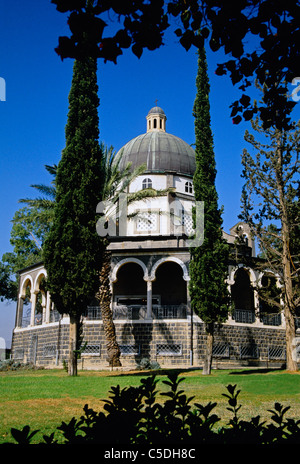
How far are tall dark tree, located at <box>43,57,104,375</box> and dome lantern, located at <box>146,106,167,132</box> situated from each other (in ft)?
69.5

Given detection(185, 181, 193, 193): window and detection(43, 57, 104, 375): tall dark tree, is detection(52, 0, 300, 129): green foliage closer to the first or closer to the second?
detection(43, 57, 104, 375): tall dark tree

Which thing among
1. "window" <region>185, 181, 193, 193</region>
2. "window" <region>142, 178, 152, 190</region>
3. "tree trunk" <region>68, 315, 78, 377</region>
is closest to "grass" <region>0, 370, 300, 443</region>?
"tree trunk" <region>68, 315, 78, 377</region>

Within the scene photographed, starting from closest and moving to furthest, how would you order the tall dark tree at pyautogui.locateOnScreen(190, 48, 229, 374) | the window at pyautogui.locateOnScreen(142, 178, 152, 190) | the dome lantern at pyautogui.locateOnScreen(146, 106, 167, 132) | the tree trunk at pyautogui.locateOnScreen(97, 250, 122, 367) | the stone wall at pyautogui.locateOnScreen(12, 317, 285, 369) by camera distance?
the tall dark tree at pyautogui.locateOnScreen(190, 48, 229, 374) → the tree trunk at pyautogui.locateOnScreen(97, 250, 122, 367) → the stone wall at pyautogui.locateOnScreen(12, 317, 285, 369) → the window at pyautogui.locateOnScreen(142, 178, 152, 190) → the dome lantern at pyautogui.locateOnScreen(146, 106, 167, 132)

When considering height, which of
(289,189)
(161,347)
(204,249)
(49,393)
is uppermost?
(289,189)

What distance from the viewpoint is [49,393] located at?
11289 millimetres

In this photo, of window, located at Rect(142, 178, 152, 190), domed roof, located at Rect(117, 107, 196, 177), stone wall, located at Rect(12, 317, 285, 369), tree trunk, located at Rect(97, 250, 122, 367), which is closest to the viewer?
tree trunk, located at Rect(97, 250, 122, 367)

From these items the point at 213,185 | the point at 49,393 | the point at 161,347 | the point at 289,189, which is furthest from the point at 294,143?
the point at 49,393

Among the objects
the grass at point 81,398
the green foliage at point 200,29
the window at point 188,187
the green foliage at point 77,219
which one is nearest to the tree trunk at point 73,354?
the green foliage at point 77,219

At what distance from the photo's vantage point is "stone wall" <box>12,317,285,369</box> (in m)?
22.5

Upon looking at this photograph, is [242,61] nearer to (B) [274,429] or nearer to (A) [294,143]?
(B) [274,429]

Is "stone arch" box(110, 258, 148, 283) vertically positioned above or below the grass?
above

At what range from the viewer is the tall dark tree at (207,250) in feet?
60.6

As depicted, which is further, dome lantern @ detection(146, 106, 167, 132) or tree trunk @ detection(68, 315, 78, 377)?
dome lantern @ detection(146, 106, 167, 132)
